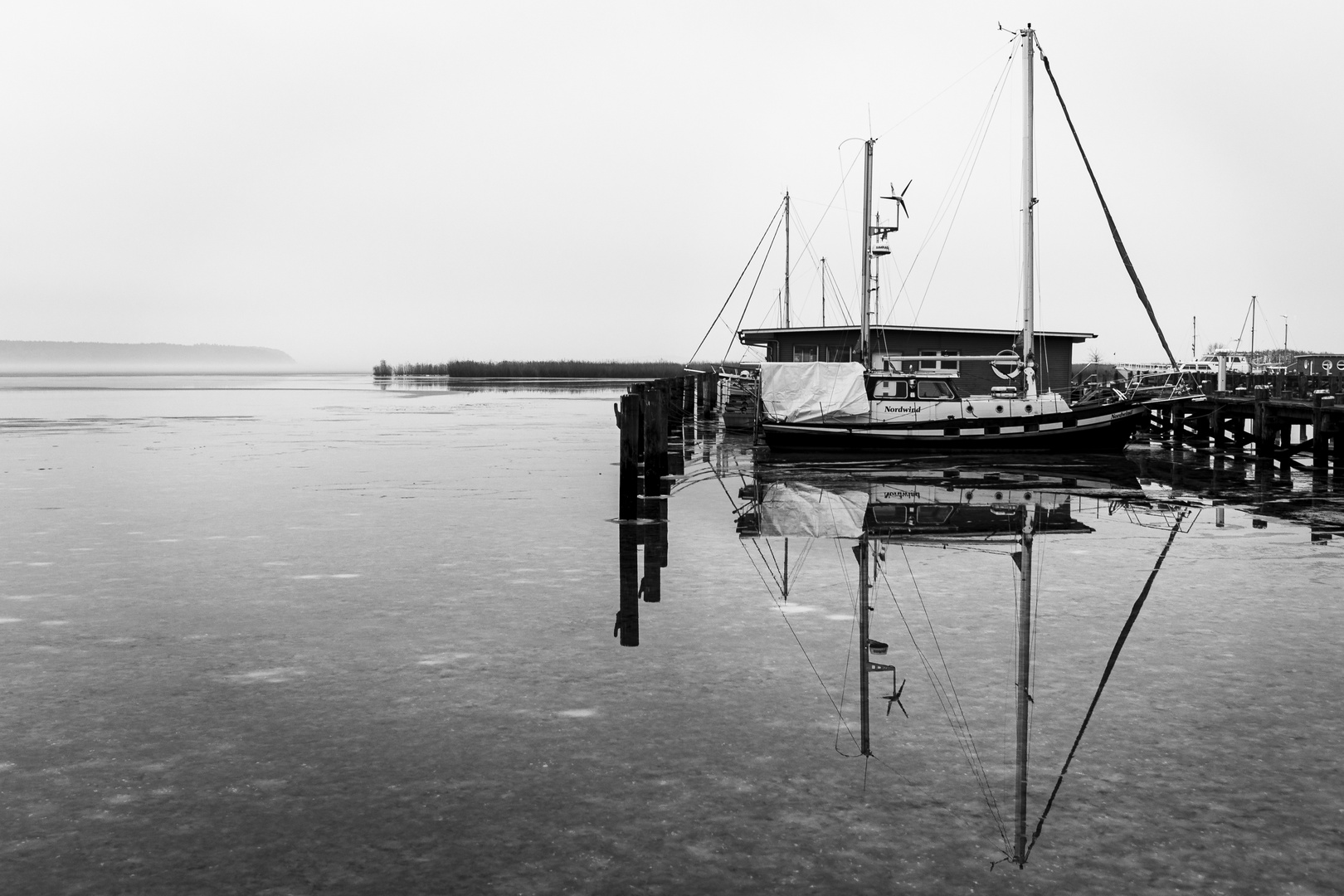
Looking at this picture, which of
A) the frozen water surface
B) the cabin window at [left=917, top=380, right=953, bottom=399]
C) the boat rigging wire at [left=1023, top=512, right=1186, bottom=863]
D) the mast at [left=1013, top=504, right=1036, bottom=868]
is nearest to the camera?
the frozen water surface

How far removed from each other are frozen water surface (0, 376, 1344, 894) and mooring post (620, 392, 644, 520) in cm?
93

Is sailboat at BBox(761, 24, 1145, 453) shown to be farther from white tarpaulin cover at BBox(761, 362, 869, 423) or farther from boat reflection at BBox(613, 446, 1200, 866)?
boat reflection at BBox(613, 446, 1200, 866)

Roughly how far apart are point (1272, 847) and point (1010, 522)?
458 inches

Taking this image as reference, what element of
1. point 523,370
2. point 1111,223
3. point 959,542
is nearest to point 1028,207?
point 1111,223

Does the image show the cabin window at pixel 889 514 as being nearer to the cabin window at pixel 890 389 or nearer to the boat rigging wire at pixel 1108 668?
the boat rigging wire at pixel 1108 668

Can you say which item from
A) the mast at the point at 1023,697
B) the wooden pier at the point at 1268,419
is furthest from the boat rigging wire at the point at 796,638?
the wooden pier at the point at 1268,419

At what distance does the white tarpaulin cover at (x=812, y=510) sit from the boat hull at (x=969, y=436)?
8.94 m

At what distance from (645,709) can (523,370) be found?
417 ft

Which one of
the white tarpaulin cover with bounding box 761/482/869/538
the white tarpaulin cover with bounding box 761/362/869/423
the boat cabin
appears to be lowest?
the white tarpaulin cover with bounding box 761/482/869/538

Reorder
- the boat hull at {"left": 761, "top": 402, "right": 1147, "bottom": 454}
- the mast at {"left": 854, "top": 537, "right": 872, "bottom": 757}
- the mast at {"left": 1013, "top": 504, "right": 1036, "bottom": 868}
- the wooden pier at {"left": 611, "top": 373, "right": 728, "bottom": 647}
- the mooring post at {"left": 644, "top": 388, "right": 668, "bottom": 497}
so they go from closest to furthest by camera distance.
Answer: the mast at {"left": 1013, "top": 504, "right": 1036, "bottom": 868}
the mast at {"left": 854, "top": 537, "right": 872, "bottom": 757}
the wooden pier at {"left": 611, "top": 373, "right": 728, "bottom": 647}
the mooring post at {"left": 644, "top": 388, "right": 668, "bottom": 497}
the boat hull at {"left": 761, "top": 402, "right": 1147, "bottom": 454}

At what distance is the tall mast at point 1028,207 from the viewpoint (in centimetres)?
3073

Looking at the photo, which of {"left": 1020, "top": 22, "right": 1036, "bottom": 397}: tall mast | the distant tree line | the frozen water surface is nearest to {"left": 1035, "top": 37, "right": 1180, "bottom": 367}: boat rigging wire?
{"left": 1020, "top": 22, "right": 1036, "bottom": 397}: tall mast

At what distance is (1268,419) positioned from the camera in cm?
3070

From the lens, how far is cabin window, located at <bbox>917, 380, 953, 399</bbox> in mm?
33312
